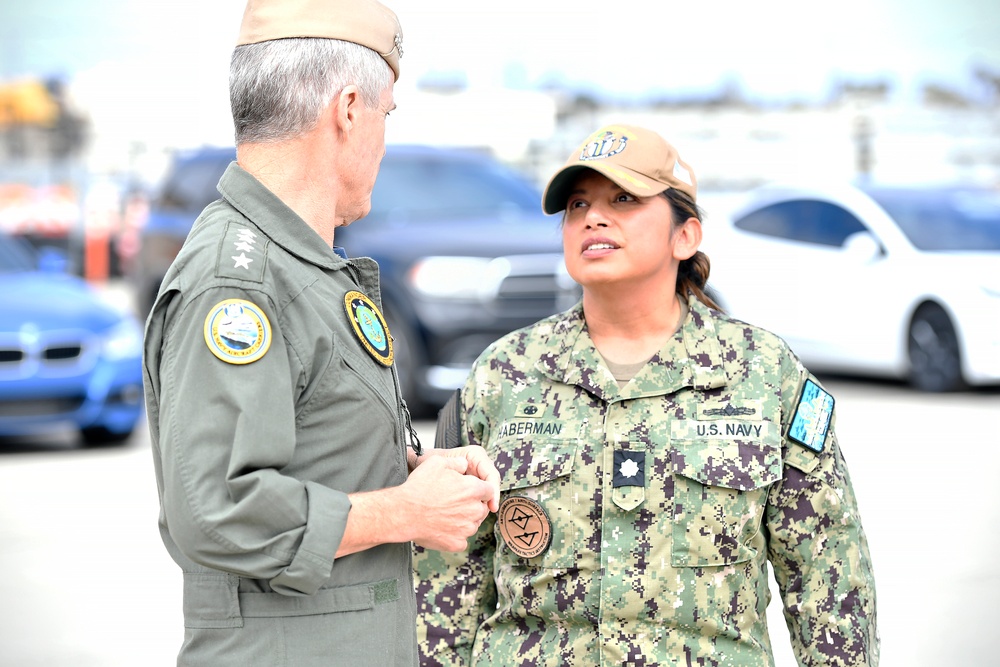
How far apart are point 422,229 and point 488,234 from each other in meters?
0.48

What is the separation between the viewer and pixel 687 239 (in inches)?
108

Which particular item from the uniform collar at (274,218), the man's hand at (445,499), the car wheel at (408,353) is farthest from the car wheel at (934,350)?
the uniform collar at (274,218)

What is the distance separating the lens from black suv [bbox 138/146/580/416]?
8.49m

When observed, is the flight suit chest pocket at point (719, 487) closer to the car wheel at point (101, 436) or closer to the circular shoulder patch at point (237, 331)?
the circular shoulder patch at point (237, 331)

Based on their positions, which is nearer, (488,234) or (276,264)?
(276,264)

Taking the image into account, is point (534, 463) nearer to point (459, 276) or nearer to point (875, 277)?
point (459, 276)

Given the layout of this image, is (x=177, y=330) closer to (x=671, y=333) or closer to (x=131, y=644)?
(x=671, y=333)

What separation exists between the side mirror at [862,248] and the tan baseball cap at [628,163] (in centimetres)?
809

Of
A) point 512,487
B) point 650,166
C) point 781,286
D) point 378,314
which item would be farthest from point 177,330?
point 781,286

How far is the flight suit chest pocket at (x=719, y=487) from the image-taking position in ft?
8.10

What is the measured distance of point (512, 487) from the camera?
2.53 meters

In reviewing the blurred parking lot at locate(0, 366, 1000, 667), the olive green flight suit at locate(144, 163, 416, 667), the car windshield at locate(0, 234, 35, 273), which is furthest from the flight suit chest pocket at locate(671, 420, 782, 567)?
the car windshield at locate(0, 234, 35, 273)

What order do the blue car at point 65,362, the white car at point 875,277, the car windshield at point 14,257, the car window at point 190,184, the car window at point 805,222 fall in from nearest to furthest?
the blue car at point 65,362 < the car windshield at point 14,257 < the white car at point 875,277 < the car window at point 190,184 < the car window at point 805,222

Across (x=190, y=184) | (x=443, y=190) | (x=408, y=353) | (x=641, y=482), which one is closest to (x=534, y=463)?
(x=641, y=482)
